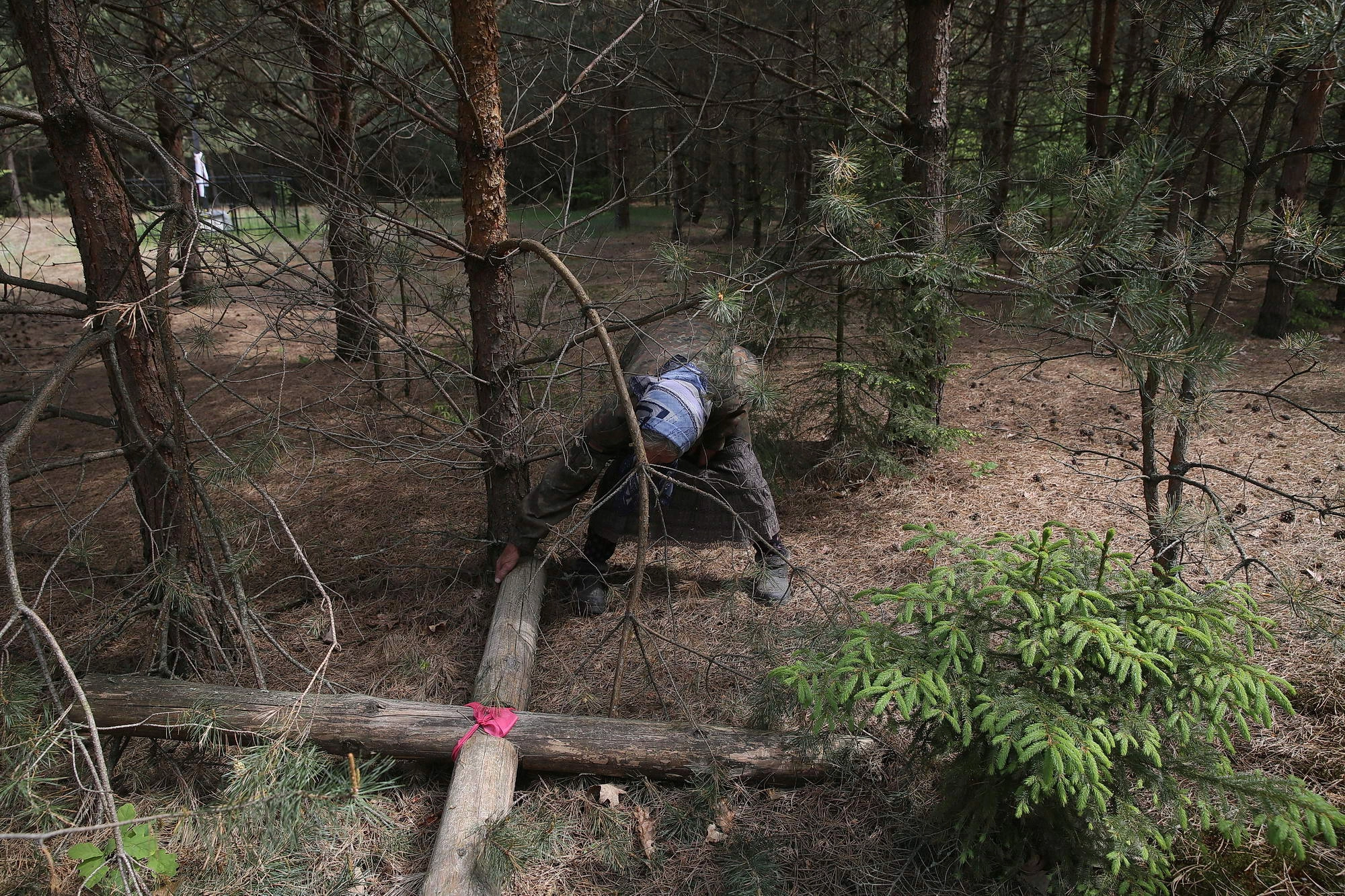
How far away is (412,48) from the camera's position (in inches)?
231

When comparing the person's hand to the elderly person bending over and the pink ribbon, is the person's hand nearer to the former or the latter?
the elderly person bending over

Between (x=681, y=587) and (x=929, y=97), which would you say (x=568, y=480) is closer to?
(x=681, y=587)

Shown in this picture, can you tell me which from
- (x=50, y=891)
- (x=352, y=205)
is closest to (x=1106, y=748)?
(x=50, y=891)

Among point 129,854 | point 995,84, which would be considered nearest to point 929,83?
point 995,84

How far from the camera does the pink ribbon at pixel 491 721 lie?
2.73 metres

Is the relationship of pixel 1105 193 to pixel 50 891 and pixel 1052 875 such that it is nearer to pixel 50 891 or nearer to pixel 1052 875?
pixel 1052 875

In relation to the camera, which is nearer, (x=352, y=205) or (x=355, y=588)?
(x=352, y=205)

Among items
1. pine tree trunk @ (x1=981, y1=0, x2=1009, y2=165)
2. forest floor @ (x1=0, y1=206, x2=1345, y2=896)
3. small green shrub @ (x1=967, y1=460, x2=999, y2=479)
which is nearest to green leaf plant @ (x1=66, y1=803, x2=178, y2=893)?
forest floor @ (x1=0, y1=206, x2=1345, y2=896)

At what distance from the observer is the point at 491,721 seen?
2770 mm

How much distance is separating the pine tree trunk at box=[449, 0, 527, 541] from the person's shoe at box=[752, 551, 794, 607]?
1.18m

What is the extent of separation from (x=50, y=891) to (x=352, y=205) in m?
2.63

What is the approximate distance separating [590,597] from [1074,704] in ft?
7.58

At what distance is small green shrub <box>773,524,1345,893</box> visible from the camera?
1760 millimetres

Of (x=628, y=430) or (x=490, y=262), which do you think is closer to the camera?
(x=628, y=430)
